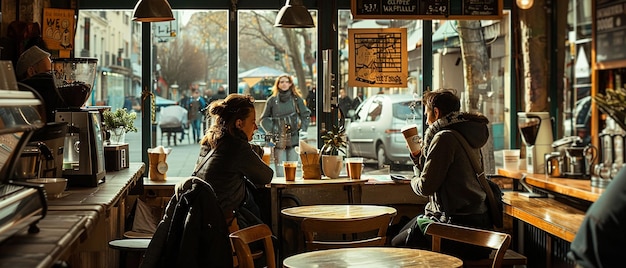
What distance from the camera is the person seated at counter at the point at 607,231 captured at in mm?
2660

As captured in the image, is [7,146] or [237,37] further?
[237,37]

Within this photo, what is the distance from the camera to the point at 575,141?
20.3 ft

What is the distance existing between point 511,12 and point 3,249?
6.05 metres

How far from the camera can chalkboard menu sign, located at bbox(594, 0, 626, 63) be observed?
7070mm

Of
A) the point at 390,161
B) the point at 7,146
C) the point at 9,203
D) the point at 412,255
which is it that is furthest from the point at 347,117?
the point at 9,203

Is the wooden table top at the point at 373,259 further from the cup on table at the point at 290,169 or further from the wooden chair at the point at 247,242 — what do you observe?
the cup on table at the point at 290,169

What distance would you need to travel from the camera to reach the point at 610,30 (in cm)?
727

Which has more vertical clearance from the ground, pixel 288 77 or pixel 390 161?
pixel 288 77

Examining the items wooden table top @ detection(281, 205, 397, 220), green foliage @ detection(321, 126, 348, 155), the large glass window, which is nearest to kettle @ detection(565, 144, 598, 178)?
wooden table top @ detection(281, 205, 397, 220)

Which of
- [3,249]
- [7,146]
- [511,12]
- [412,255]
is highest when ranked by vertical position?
[511,12]

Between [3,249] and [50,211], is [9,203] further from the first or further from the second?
[50,211]

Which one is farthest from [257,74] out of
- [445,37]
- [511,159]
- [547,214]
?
[547,214]

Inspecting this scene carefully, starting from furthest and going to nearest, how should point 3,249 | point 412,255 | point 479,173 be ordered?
1. point 479,173
2. point 412,255
3. point 3,249

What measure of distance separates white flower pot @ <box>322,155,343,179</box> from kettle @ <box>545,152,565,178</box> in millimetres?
1677
